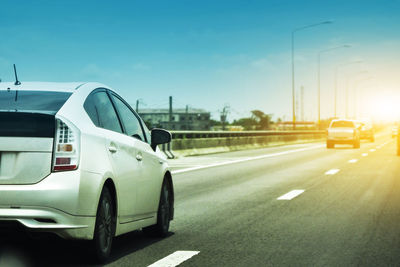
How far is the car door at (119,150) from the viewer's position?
6.21m

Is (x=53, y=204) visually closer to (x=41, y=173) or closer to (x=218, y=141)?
(x=41, y=173)

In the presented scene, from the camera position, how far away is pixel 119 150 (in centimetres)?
641

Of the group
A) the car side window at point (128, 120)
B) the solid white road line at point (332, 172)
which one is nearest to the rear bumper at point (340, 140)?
the solid white road line at point (332, 172)

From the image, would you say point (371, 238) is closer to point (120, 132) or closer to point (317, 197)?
point (120, 132)

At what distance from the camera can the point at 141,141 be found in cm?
725

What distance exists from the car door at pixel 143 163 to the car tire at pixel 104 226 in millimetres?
621

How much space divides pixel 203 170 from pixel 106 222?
1329 centimetres

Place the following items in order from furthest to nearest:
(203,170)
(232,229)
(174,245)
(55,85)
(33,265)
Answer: (203,170)
(232,229)
(174,245)
(55,85)
(33,265)

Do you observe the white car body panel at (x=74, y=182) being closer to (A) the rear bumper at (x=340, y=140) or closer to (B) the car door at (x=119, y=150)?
(B) the car door at (x=119, y=150)

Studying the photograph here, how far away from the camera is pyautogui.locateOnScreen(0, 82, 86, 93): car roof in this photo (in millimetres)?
6263

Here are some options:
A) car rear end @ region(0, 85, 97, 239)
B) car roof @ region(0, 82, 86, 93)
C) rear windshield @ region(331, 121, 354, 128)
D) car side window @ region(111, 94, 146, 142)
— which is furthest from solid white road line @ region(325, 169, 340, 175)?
rear windshield @ region(331, 121, 354, 128)

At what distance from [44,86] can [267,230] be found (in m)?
3.17

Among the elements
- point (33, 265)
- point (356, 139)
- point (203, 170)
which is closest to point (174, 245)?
point (33, 265)

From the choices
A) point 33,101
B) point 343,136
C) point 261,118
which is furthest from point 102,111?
point 261,118
